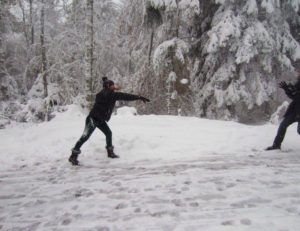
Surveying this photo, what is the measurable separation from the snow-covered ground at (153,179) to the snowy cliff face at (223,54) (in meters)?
4.65

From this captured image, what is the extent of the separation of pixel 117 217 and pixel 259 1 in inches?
466

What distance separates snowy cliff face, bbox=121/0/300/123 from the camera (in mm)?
12922

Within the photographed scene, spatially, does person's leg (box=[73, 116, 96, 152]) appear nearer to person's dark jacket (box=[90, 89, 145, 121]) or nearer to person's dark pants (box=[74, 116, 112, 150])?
person's dark pants (box=[74, 116, 112, 150])

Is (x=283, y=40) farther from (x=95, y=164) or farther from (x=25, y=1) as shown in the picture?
(x=25, y=1)

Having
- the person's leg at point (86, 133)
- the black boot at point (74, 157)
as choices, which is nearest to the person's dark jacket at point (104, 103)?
the person's leg at point (86, 133)

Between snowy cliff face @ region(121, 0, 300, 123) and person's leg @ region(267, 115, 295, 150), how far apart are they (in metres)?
5.92

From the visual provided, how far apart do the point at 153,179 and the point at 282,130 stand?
3.31 m

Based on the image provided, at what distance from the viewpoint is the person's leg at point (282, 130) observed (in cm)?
724

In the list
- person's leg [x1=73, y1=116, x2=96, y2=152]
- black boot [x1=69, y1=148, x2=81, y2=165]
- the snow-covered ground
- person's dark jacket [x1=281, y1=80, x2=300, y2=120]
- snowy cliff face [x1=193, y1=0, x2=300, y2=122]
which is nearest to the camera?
the snow-covered ground

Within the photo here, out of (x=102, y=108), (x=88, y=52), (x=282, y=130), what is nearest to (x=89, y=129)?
(x=102, y=108)

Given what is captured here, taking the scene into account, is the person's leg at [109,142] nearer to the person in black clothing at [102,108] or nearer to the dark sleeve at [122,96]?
the person in black clothing at [102,108]

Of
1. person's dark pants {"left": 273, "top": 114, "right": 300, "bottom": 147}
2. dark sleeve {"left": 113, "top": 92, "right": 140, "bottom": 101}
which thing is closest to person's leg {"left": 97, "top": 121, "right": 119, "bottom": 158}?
dark sleeve {"left": 113, "top": 92, "right": 140, "bottom": 101}

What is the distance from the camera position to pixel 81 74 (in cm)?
1802

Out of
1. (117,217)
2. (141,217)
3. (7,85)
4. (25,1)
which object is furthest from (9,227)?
(25,1)
